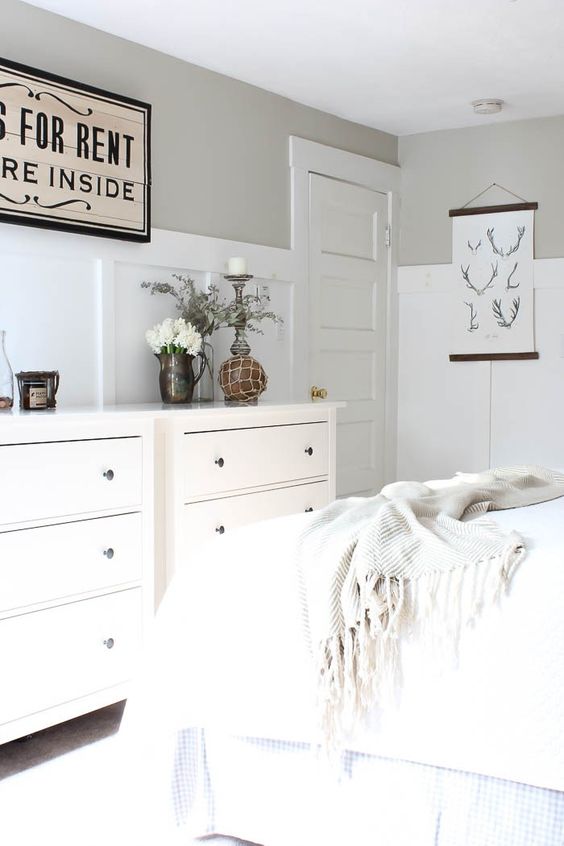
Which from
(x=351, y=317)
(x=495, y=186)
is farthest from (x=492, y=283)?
(x=351, y=317)

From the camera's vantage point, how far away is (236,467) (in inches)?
120

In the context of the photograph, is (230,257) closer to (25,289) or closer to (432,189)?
(25,289)

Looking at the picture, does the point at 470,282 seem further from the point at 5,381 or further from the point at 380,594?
the point at 380,594

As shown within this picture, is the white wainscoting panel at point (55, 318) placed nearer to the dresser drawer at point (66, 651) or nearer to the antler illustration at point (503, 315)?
the dresser drawer at point (66, 651)

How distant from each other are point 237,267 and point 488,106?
4.98ft

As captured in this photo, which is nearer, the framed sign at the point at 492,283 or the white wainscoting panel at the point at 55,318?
the white wainscoting panel at the point at 55,318

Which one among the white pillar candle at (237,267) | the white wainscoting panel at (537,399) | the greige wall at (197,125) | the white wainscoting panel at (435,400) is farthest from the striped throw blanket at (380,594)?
the white wainscoting panel at (435,400)

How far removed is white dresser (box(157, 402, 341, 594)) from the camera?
2834 mm

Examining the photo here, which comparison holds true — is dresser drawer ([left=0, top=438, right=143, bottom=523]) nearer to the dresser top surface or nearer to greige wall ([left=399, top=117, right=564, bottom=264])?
the dresser top surface

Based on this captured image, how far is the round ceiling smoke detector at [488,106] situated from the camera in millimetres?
4117

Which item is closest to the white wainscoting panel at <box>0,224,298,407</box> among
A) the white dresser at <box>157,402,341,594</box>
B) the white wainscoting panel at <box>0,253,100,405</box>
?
the white wainscoting panel at <box>0,253,100,405</box>

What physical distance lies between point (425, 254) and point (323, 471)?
178 cm

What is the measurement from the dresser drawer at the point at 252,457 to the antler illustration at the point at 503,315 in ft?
4.91

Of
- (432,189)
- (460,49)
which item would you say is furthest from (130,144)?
(432,189)
